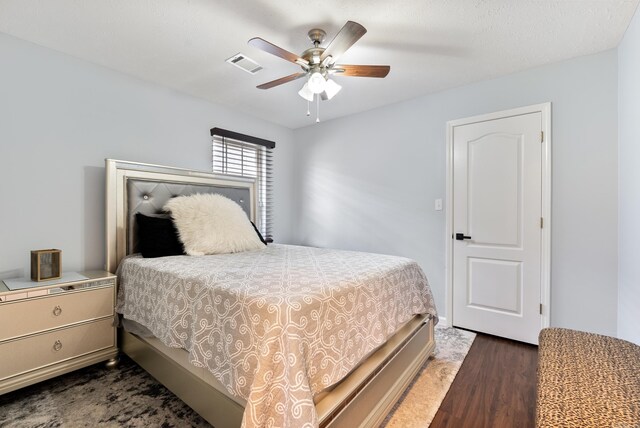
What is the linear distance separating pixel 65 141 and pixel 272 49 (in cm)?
184

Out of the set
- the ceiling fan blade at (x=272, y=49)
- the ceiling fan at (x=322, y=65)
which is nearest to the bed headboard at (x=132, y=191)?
the ceiling fan at (x=322, y=65)

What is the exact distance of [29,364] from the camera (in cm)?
174

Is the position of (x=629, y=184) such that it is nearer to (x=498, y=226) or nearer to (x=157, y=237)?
(x=498, y=226)

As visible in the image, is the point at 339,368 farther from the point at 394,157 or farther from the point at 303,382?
the point at 394,157

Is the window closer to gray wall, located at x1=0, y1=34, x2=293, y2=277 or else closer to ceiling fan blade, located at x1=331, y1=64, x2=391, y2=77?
gray wall, located at x1=0, y1=34, x2=293, y2=277

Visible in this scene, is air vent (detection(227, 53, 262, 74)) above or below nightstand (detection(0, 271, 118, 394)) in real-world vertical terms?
above

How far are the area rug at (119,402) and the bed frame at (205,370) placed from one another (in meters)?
0.10

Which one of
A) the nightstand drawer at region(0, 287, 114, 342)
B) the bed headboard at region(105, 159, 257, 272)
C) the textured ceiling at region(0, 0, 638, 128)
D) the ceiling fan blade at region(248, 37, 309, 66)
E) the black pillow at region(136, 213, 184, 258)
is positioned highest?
the textured ceiling at region(0, 0, 638, 128)

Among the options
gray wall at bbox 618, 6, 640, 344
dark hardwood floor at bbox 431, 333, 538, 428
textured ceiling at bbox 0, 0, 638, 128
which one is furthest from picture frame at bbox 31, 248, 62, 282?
gray wall at bbox 618, 6, 640, 344

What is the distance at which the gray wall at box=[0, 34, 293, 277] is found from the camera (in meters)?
2.02

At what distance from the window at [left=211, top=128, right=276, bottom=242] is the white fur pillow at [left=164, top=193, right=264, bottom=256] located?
79 centimetres

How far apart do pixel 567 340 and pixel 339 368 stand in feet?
3.60

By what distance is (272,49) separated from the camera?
1675 millimetres

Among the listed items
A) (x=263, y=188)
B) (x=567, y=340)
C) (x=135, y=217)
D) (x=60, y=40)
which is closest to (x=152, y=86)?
(x=60, y=40)
